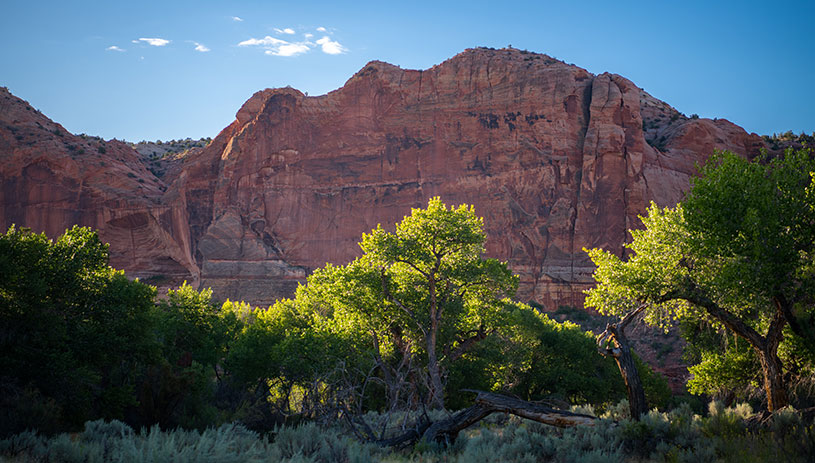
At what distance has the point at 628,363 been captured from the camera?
13312 mm

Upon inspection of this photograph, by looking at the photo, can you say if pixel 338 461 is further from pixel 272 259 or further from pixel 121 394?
pixel 272 259

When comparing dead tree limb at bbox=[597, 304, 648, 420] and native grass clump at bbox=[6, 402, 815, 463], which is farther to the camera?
dead tree limb at bbox=[597, 304, 648, 420]

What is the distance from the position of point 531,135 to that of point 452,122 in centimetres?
1165

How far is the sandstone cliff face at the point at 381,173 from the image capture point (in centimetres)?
6712

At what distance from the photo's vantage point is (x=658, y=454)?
9844mm

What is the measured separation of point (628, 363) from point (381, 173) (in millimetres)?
65988

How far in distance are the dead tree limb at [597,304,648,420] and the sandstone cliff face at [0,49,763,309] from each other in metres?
51.9

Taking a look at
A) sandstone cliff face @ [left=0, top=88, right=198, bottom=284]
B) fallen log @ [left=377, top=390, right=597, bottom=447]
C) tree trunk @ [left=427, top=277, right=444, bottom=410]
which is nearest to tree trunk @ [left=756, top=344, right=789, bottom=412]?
fallen log @ [left=377, top=390, right=597, bottom=447]

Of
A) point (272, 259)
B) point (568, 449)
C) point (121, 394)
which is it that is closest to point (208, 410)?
point (121, 394)

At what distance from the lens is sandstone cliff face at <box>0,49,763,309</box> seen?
67.1 metres

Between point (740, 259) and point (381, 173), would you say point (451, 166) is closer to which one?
point (381, 173)

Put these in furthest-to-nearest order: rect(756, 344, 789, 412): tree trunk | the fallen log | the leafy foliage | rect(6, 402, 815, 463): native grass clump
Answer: the leafy foliage, rect(756, 344, 789, 412): tree trunk, the fallen log, rect(6, 402, 815, 463): native grass clump

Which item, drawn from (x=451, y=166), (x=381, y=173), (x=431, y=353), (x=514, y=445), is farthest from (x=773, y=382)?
(x=381, y=173)

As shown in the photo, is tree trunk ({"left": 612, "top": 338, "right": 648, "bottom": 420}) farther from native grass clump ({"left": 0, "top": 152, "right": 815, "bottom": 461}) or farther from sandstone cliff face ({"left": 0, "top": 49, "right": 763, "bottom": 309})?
sandstone cliff face ({"left": 0, "top": 49, "right": 763, "bottom": 309})
